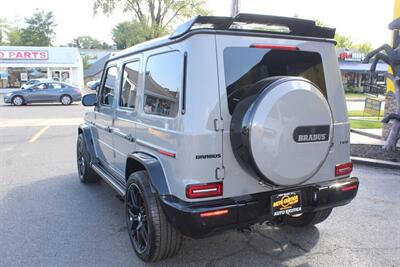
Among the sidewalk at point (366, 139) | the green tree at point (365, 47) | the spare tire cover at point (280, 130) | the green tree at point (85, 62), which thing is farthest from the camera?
the green tree at point (365, 47)

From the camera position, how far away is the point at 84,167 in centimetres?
592

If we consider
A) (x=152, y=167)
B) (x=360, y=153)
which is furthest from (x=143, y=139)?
(x=360, y=153)

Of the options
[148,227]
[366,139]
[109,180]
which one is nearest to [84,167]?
[109,180]

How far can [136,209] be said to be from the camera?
3.60m

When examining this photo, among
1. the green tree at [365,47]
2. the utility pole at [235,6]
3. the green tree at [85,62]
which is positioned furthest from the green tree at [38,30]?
the utility pole at [235,6]

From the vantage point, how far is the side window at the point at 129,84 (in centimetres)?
390

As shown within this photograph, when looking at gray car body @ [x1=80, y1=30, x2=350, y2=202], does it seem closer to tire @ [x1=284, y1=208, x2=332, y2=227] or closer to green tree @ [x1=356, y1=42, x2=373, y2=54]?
tire @ [x1=284, y1=208, x2=332, y2=227]

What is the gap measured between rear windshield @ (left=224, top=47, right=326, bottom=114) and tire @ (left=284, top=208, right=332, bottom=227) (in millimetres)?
1337

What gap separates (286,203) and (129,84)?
210 centimetres

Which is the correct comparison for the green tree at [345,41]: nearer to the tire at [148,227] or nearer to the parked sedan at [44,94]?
the parked sedan at [44,94]

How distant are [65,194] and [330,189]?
386 cm

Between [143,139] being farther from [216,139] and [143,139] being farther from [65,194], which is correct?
[65,194]

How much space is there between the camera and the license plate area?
308 centimetres

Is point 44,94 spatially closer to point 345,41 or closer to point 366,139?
point 366,139
